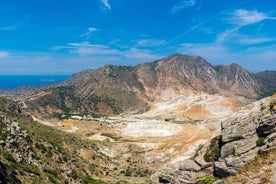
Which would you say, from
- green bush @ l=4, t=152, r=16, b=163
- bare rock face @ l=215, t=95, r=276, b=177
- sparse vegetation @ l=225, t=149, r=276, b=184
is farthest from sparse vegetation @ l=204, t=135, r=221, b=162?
green bush @ l=4, t=152, r=16, b=163

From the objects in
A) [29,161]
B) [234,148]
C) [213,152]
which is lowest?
[29,161]

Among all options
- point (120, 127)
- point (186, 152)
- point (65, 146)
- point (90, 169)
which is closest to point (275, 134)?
point (90, 169)

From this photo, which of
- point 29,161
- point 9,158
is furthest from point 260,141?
point 29,161

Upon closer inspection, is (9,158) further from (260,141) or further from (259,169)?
(259,169)

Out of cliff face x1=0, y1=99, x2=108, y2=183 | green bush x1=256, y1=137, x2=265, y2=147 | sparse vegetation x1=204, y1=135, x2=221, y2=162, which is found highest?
green bush x1=256, y1=137, x2=265, y2=147

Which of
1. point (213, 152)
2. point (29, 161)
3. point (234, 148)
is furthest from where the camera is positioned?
point (29, 161)

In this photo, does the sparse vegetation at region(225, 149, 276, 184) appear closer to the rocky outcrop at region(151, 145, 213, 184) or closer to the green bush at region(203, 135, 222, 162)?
the rocky outcrop at region(151, 145, 213, 184)

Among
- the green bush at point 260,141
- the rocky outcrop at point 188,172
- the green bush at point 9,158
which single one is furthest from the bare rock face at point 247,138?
the green bush at point 9,158

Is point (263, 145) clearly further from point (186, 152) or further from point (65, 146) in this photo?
point (186, 152)
